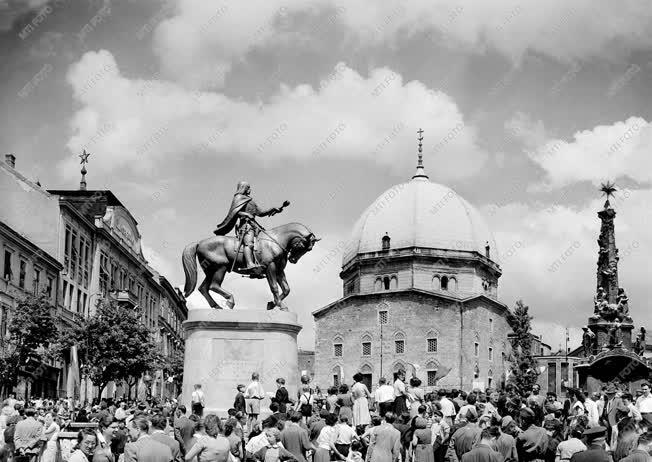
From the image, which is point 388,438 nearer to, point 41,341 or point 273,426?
point 273,426

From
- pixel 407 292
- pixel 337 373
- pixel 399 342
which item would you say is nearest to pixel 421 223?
pixel 407 292

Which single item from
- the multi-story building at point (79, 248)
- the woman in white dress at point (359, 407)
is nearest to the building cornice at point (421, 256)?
the multi-story building at point (79, 248)

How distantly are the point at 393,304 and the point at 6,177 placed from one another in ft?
175

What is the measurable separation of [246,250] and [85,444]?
1062 centimetres

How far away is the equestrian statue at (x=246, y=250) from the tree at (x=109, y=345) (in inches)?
1081

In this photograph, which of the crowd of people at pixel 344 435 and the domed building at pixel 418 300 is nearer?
the crowd of people at pixel 344 435

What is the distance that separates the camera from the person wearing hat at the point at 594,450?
1141 centimetres

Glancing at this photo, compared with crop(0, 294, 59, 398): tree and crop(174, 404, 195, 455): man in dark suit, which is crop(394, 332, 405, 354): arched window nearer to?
crop(0, 294, 59, 398): tree

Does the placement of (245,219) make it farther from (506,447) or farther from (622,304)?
(622,304)

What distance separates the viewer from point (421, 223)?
11038cm

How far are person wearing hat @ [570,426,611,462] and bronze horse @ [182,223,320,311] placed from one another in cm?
A: 1359

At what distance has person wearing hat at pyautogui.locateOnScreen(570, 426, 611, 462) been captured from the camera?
11.4 meters

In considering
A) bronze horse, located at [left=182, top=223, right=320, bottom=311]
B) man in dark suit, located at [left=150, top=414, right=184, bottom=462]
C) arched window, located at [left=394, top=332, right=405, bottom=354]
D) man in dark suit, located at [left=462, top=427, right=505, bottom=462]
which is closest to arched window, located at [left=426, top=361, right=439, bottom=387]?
arched window, located at [left=394, top=332, right=405, bottom=354]

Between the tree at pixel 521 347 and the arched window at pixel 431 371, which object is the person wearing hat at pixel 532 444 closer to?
the tree at pixel 521 347
